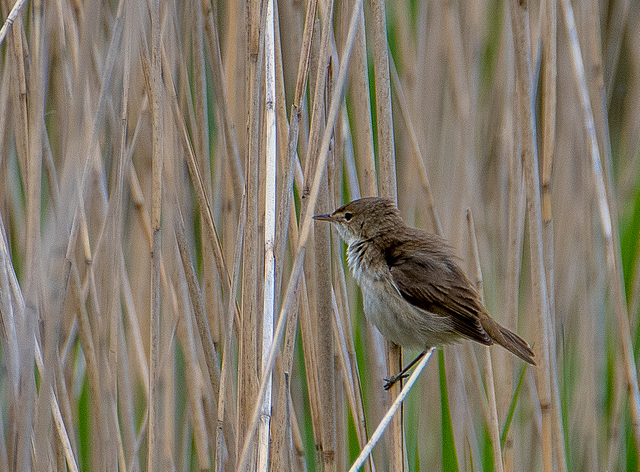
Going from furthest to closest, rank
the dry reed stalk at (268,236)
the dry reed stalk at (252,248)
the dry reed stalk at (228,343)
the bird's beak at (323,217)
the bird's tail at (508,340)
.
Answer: the bird's tail at (508,340)
the bird's beak at (323,217)
the dry reed stalk at (228,343)
the dry reed stalk at (252,248)
the dry reed stalk at (268,236)

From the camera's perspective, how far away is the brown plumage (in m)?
1.85

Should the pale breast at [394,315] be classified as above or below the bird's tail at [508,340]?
above

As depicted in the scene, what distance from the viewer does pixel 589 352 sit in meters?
2.24

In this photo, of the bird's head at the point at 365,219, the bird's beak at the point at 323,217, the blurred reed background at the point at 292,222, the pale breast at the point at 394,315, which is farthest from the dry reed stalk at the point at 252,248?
the pale breast at the point at 394,315

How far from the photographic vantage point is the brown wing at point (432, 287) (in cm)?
191

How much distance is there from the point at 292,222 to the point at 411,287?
0.41m

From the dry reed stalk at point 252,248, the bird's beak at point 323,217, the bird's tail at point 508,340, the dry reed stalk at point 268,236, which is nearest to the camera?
the dry reed stalk at point 268,236

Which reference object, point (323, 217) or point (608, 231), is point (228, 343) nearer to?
point (323, 217)

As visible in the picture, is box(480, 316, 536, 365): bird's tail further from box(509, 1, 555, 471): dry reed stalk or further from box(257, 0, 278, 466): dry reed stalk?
box(257, 0, 278, 466): dry reed stalk

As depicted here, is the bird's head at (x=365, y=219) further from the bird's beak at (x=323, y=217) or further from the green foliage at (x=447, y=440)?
the green foliage at (x=447, y=440)

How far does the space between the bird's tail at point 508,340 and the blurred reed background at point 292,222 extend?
0.06 m

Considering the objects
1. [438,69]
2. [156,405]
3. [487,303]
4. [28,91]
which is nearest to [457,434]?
[487,303]

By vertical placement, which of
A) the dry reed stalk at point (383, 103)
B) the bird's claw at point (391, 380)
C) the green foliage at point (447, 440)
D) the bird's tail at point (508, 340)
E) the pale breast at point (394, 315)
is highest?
the dry reed stalk at point (383, 103)

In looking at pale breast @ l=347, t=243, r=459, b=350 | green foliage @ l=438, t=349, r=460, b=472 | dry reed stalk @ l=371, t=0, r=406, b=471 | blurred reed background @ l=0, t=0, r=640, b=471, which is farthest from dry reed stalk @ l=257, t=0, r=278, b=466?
green foliage @ l=438, t=349, r=460, b=472
